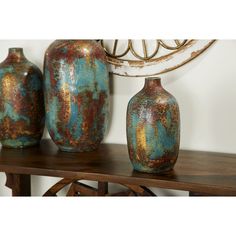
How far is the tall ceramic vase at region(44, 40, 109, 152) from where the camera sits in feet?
3.50

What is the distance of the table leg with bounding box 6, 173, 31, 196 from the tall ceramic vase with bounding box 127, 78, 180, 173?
372mm

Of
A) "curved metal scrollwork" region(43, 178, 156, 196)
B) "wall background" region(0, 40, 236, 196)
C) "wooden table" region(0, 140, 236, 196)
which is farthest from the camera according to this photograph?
"curved metal scrollwork" region(43, 178, 156, 196)

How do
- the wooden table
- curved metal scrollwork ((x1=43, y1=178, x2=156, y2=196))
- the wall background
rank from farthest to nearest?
curved metal scrollwork ((x1=43, y1=178, x2=156, y2=196)) → the wall background → the wooden table

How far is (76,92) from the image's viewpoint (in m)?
1.07

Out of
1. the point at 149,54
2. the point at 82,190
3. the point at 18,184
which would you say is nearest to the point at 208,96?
the point at 149,54

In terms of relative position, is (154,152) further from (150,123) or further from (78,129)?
(78,129)

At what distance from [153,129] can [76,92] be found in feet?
0.83

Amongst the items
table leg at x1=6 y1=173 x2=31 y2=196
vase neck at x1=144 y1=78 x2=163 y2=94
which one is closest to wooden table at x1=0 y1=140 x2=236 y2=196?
table leg at x1=6 y1=173 x2=31 y2=196

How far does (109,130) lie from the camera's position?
1.21 metres

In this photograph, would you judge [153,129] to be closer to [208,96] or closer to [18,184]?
[208,96]

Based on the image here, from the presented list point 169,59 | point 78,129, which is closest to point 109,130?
point 78,129

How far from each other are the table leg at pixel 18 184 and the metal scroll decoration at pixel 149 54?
380 mm

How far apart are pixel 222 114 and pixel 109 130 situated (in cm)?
32

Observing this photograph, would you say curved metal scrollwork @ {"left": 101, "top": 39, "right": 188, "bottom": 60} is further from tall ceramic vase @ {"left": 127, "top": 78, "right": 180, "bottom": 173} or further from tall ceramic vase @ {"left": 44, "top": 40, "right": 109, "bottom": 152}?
tall ceramic vase @ {"left": 127, "top": 78, "right": 180, "bottom": 173}
